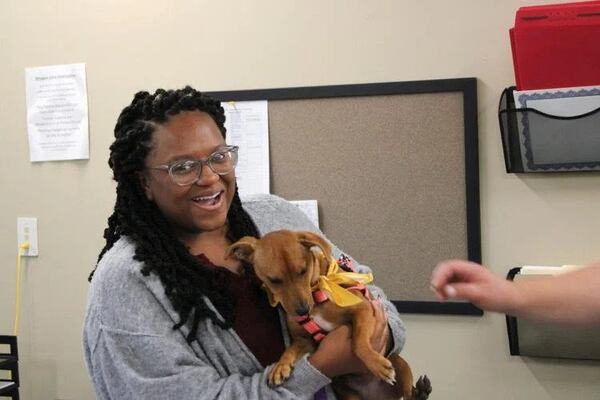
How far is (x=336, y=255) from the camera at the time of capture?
59.4 inches

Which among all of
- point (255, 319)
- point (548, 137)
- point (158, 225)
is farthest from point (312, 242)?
point (548, 137)

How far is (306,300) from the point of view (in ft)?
4.05

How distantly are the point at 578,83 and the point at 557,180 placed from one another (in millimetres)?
307

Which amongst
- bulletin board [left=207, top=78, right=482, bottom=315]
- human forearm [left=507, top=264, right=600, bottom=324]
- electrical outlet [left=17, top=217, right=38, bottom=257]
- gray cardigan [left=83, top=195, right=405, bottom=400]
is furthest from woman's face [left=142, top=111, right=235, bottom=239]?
electrical outlet [left=17, top=217, right=38, bottom=257]

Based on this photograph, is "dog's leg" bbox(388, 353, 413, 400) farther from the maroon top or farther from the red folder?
the red folder

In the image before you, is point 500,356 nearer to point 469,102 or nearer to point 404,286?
point 404,286

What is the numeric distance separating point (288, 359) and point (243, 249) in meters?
0.24

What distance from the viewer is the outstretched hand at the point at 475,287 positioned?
952 millimetres

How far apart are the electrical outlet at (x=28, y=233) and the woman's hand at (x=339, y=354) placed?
1.51 m

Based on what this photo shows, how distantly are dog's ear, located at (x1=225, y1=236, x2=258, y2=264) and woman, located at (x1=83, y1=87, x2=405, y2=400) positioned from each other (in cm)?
3

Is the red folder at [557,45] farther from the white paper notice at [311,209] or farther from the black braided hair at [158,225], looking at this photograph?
the black braided hair at [158,225]

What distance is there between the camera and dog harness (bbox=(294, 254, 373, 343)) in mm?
1272

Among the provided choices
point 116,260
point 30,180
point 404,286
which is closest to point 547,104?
point 404,286

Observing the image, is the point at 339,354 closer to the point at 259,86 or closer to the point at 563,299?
the point at 563,299
